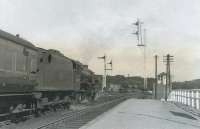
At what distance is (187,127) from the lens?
24453mm

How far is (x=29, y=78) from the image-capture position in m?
25.5

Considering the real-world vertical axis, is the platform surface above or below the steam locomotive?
below

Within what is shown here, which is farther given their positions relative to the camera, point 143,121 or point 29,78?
point 143,121

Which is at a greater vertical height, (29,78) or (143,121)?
(29,78)

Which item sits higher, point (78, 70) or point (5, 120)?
point (78, 70)

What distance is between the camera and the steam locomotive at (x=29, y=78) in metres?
22.0

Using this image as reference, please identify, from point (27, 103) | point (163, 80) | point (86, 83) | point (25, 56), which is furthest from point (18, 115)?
point (163, 80)

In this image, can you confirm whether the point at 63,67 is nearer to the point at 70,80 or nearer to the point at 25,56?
the point at 70,80

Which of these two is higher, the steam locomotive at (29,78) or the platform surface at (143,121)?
the steam locomotive at (29,78)

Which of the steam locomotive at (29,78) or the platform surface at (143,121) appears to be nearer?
the steam locomotive at (29,78)

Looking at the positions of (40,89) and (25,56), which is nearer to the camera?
(25,56)

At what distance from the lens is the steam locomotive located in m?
22.0

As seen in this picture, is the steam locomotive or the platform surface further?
the platform surface

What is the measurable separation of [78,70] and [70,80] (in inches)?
277
